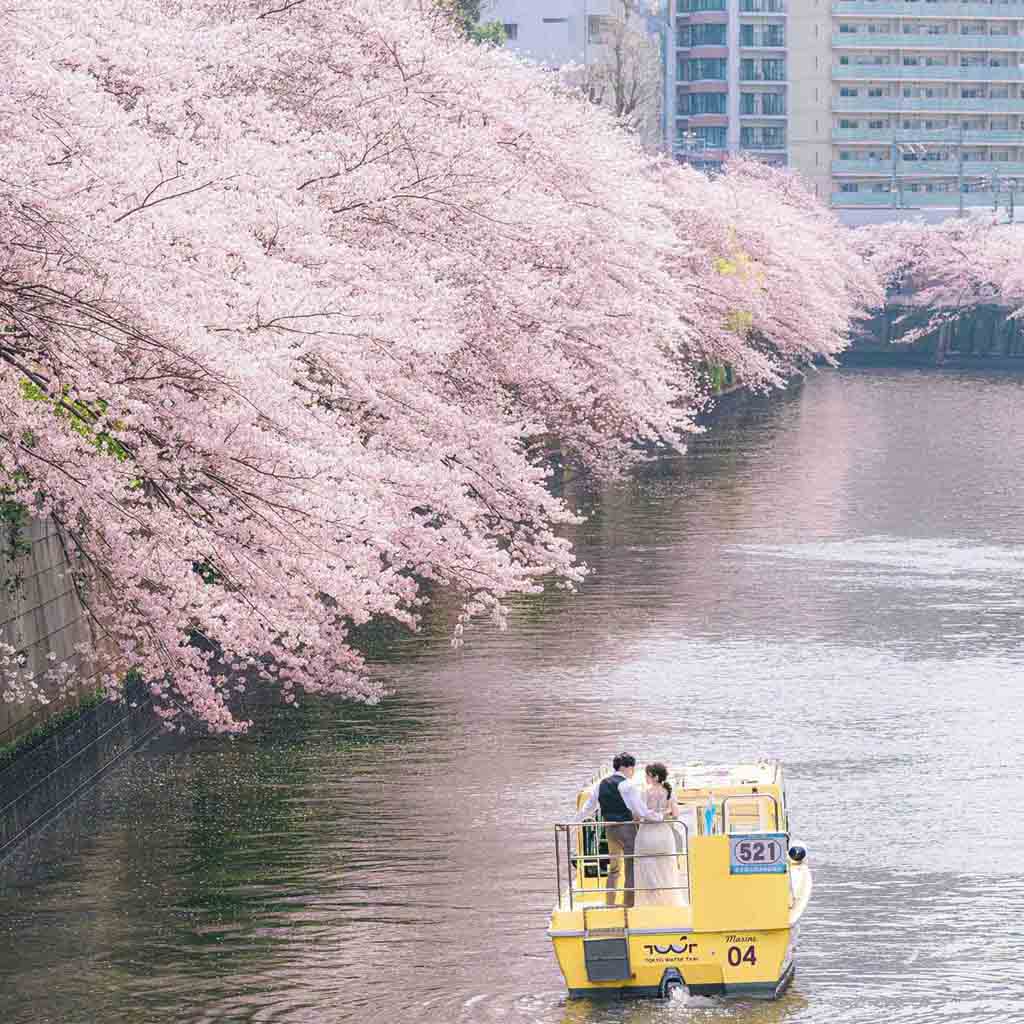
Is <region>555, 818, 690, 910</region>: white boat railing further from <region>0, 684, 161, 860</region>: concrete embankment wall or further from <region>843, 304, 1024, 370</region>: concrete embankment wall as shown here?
<region>843, 304, 1024, 370</region>: concrete embankment wall

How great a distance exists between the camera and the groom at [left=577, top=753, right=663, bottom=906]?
16.1 meters

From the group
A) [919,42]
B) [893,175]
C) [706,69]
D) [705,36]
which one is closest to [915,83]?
[919,42]

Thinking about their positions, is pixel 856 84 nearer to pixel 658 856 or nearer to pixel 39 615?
pixel 39 615

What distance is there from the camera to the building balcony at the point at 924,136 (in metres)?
167

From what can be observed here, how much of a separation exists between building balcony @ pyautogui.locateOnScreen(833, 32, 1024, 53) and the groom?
6158 inches

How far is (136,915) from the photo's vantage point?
18.5 metres

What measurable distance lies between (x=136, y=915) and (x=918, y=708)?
11506 millimetres

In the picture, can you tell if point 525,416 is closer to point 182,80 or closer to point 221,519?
point 182,80

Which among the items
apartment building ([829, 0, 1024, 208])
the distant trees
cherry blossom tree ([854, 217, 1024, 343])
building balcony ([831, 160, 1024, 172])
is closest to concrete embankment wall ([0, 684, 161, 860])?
the distant trees

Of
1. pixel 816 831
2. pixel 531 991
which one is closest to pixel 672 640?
pixel 816 831

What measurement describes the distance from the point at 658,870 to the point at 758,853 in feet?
2.68

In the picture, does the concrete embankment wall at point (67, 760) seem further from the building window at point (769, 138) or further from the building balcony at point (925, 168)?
the building window at point (769, 138)

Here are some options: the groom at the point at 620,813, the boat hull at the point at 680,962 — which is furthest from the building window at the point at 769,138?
the boat hull at the point at 680,962

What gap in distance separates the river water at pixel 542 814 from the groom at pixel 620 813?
1.01 metres
